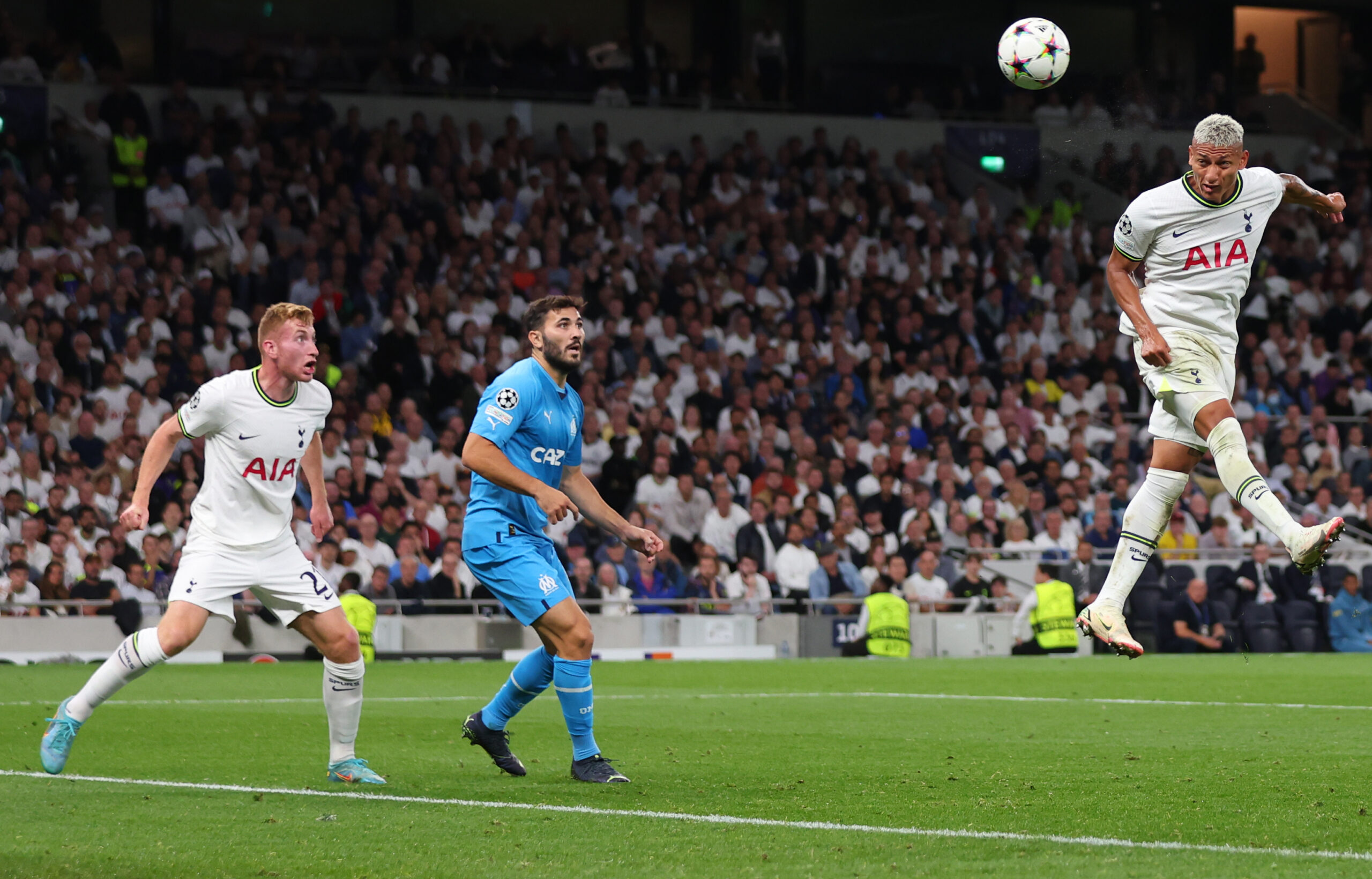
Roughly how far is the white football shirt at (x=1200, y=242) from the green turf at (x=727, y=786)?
2145 millimetres

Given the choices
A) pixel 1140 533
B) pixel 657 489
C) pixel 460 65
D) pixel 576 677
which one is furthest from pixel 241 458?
pixel 460 65

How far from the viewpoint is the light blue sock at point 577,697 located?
8242 millimetres

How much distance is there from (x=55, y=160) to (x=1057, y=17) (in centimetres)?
1794

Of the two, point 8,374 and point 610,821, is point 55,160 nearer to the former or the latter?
point 8,374

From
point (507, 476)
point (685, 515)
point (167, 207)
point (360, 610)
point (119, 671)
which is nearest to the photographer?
point (507, 476)

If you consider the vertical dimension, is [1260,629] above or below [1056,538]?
below

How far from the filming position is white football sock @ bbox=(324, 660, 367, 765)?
8391 millimetres

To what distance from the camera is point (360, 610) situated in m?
18.8

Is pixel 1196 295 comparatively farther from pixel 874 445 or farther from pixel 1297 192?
pixel 874 445

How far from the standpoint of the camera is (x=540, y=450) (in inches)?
333

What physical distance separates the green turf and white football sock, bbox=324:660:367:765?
0.21 m

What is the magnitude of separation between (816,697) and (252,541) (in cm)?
668

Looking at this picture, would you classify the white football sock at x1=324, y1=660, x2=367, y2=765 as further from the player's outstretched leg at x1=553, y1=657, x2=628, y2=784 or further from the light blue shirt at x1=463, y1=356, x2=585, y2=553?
the player's outstretched leg at x1=553, y1=657, x2=628, y2=784

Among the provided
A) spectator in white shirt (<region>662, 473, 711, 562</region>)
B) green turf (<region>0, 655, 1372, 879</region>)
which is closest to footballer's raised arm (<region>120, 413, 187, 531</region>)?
green turf (<region>0, 655, 1372, 879</region>)
